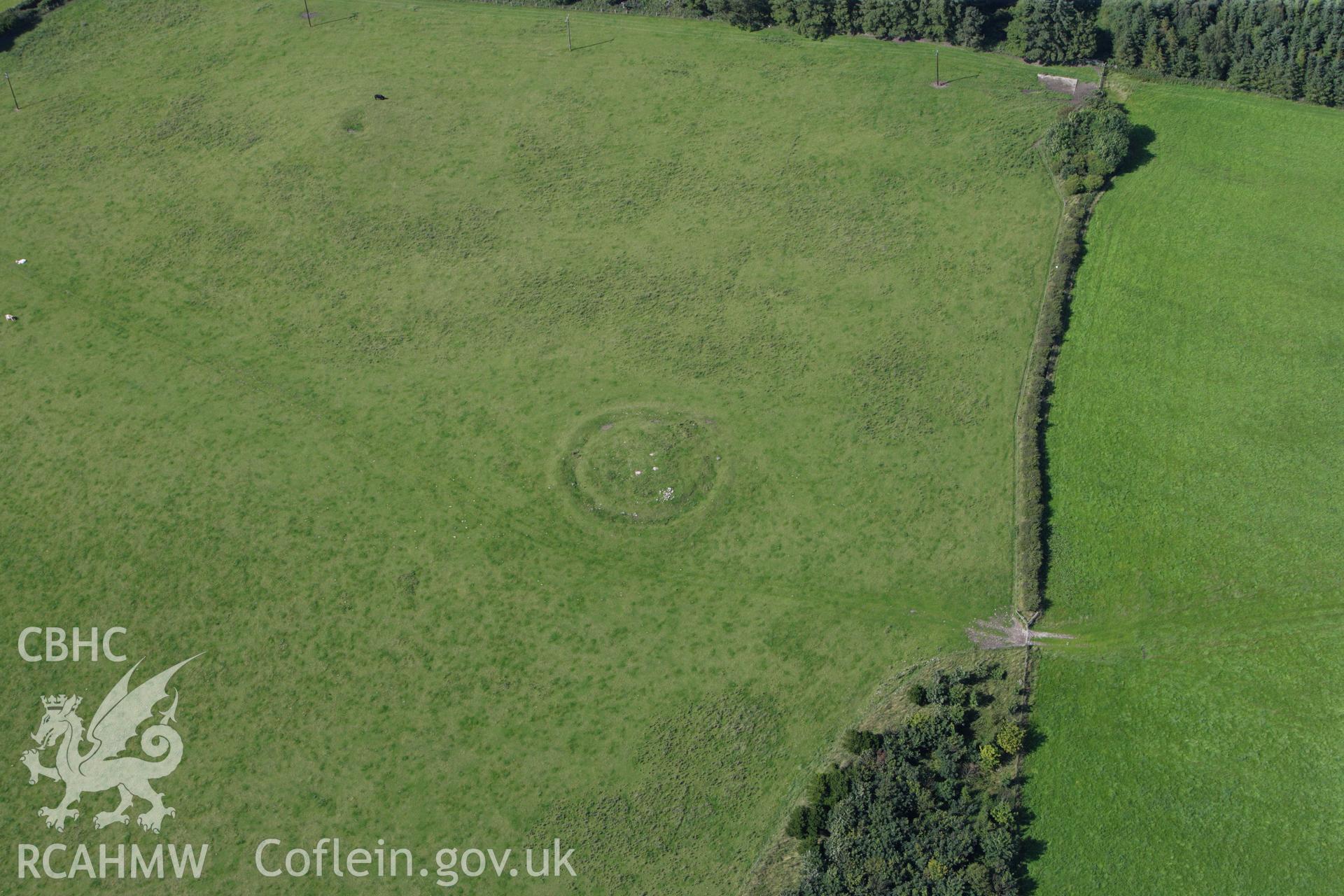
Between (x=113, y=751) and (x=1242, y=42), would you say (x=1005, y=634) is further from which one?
(x=1242, y=42)

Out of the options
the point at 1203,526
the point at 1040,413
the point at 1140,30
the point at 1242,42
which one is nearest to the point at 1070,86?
the point at 1140,30

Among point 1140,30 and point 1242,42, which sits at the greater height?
point 1140,30

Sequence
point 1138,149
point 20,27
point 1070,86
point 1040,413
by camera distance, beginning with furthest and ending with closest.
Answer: point 20,27, point 1070,86, point 1138,149, point 1040,413

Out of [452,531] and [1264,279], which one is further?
[1264,279]

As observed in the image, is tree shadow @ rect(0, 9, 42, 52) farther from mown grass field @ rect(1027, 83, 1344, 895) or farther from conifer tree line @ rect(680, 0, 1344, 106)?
mown grass field @ rect(1027, 83, 1344, 895)

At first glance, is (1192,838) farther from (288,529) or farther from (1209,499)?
(288,529)

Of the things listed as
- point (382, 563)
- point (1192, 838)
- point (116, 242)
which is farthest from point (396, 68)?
point (1192, 838)
